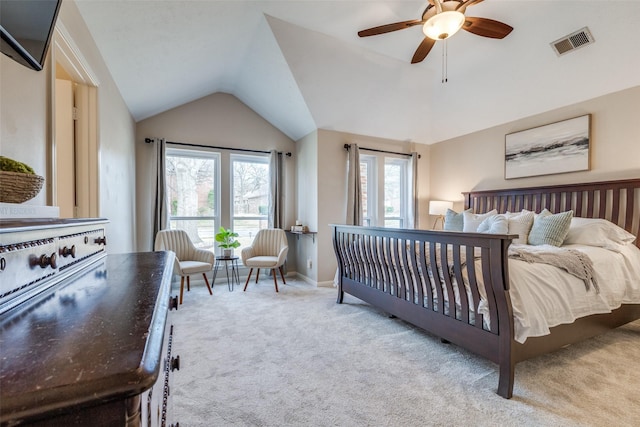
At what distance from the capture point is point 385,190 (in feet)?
16.4

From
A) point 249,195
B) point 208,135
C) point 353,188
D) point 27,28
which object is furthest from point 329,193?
point 27,28

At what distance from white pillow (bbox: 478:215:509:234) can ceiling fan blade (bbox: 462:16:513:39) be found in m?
1.81

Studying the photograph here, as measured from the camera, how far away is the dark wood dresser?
0.33m

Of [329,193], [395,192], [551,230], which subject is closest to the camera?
[551,230]

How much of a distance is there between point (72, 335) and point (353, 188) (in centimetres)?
401

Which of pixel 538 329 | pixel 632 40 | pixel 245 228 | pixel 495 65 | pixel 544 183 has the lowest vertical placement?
pixel 538 329

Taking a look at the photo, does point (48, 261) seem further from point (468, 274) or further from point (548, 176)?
point (548, 176)

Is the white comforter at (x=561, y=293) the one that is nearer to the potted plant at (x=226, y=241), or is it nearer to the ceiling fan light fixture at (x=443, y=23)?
the ceiling fan light fixture at (x=443, y=23)

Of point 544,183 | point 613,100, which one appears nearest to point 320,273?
point 544,183

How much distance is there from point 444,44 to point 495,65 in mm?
735

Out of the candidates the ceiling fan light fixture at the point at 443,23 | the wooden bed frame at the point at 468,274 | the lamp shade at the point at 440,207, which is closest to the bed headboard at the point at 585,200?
the wooden bed frame at the point at 468,274

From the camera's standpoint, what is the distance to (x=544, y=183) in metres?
3.61

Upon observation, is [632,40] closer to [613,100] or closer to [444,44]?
[613,100]

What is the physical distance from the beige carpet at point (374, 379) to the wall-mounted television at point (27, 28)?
3.62ft
